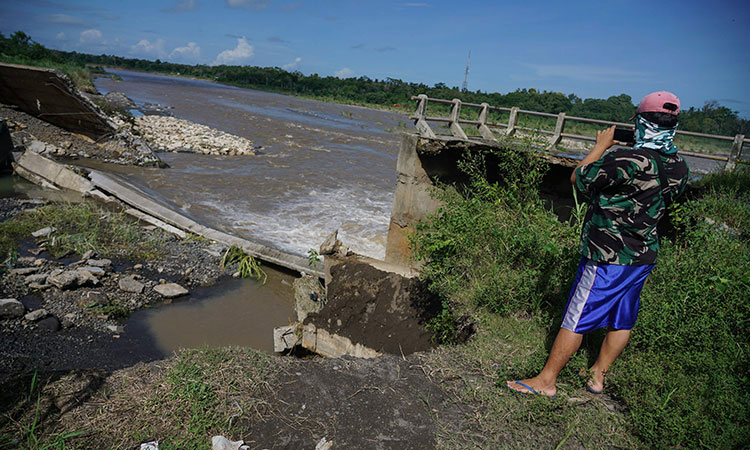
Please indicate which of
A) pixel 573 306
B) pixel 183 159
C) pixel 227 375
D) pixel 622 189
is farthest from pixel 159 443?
pixel 183 159

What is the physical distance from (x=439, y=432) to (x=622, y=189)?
6.39 feet

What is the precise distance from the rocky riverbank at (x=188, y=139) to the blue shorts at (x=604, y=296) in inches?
721

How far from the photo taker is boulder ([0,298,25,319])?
4.88m

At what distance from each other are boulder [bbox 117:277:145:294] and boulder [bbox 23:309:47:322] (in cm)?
112

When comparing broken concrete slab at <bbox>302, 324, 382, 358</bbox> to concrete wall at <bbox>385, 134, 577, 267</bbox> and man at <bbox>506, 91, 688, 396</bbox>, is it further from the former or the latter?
man at <bbox>506, 91, 688, 396</bbox>

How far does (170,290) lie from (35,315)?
→ 5.56ft

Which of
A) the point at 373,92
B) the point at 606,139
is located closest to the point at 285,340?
the point at 606,139

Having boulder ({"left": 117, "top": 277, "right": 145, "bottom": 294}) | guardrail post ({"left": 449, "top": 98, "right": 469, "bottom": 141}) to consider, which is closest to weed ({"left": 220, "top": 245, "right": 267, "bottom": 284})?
boulder ({"left": 117, "top": 277, "right": 145, "bottom": 294})

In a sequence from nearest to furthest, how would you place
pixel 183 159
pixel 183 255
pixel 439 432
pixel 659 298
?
pixel 439 432, pixel 659 298, pixel 183 255, pixel 183 159

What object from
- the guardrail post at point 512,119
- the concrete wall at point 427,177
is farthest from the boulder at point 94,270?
the guardrail post at point 512,119

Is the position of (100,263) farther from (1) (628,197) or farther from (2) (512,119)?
(2) (512,119)

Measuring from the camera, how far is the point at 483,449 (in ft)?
8.18

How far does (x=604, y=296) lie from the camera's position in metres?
2.68

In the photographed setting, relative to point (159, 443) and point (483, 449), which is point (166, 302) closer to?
point (159, 443)
